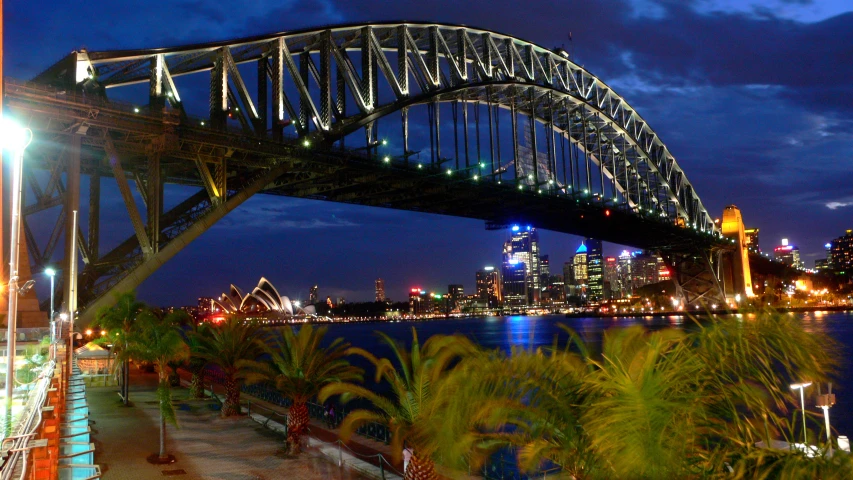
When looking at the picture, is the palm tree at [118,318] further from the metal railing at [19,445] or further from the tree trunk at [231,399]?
the metal railing at [19,445]

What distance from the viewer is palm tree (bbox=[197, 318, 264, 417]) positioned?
26.0 metres

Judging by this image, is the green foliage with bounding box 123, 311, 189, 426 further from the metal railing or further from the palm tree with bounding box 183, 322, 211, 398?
the metal railing

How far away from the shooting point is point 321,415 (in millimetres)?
29156

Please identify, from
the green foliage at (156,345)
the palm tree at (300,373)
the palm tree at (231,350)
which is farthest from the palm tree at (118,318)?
the palm tree at (300,373)

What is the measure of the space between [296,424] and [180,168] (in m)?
23.5

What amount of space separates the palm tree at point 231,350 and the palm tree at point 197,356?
0.20m

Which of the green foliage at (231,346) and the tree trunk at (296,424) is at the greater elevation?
the green foliage at (231,346)

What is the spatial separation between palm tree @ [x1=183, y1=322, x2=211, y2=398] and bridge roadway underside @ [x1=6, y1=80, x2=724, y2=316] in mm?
4191

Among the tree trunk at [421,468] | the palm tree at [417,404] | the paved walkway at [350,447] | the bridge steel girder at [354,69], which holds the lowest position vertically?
the paved walkway at [350,447]

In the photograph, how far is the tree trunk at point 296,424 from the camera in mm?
19781

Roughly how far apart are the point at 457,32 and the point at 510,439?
173ft

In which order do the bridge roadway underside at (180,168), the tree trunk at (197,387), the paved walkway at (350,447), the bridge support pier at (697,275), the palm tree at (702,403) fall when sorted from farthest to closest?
the bridge support pier at (697,275) < the tree trunk at (197,387) < the bridge roadway underside at (180,168) < the paved walkway at (350,447) < the palm tree at (702,403)

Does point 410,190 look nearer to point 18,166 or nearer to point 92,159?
point 92,159

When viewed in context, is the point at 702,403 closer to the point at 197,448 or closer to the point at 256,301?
the point at 197,448
